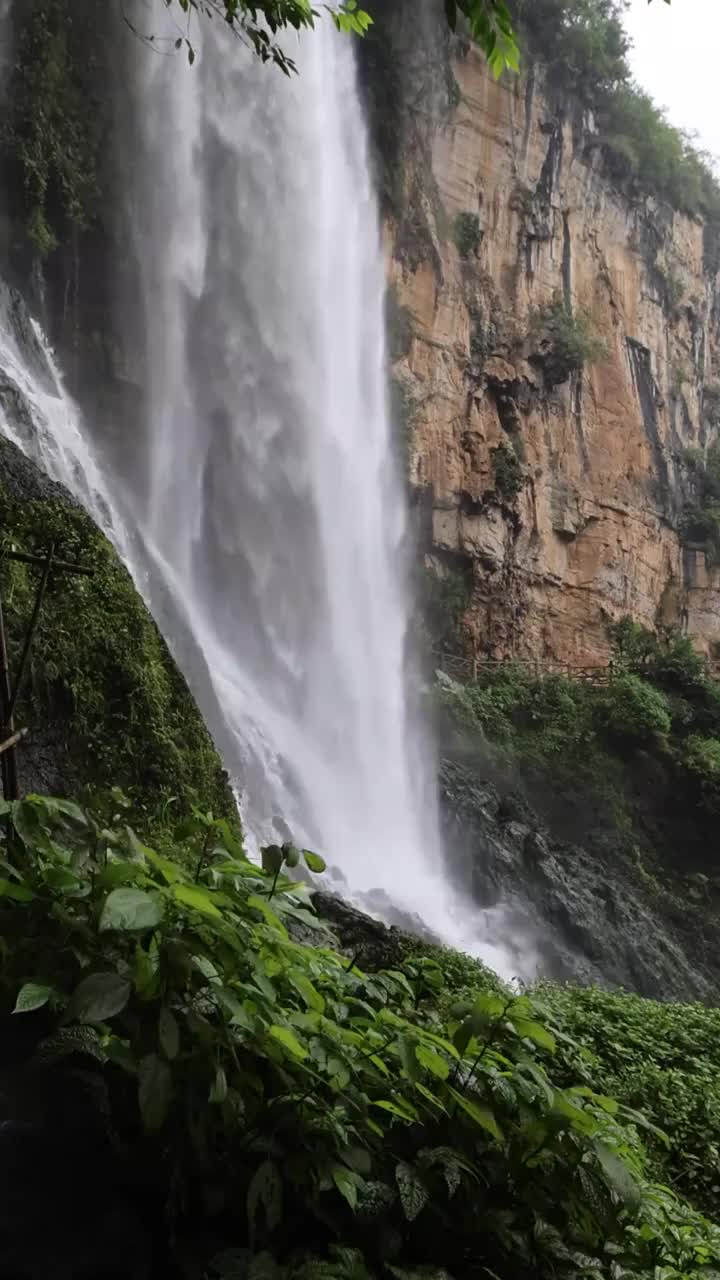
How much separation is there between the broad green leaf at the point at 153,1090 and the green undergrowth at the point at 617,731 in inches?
561

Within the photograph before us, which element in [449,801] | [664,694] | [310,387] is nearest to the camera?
[449,801]

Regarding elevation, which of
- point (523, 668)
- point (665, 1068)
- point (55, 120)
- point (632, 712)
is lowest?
point (665, 1068)

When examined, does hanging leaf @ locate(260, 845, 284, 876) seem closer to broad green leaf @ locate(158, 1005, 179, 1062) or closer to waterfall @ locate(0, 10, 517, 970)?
broad green leaf @ locate(158, 1005, 179, 1062)

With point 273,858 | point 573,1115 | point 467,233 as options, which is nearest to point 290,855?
point 273,858

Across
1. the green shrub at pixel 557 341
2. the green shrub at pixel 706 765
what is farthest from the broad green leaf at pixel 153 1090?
the green shrub at pixel 557 341

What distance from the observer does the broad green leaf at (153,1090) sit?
1178 mm

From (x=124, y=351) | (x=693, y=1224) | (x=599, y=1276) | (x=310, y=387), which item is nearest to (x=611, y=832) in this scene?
(x=310, y=387)

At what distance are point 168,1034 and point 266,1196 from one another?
0.83ft

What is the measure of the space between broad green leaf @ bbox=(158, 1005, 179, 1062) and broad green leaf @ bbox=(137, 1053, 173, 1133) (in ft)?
0.06

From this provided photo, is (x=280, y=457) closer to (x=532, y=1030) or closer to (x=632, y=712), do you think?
(x=632, y=712)

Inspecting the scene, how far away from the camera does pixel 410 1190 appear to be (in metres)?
1.34

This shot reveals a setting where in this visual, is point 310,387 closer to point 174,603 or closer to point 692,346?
point 174,603

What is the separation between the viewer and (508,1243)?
1.37 meters

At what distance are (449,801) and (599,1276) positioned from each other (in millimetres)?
12020
